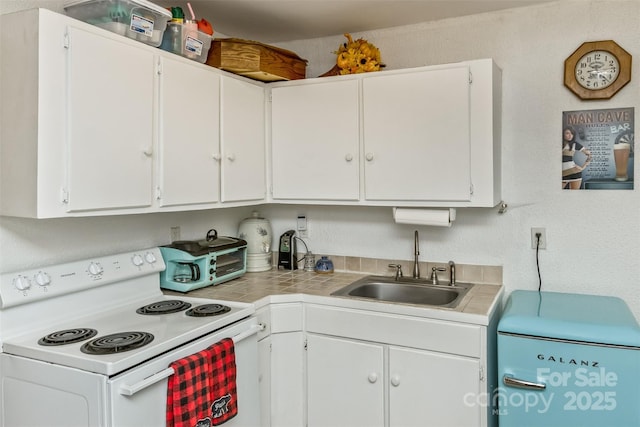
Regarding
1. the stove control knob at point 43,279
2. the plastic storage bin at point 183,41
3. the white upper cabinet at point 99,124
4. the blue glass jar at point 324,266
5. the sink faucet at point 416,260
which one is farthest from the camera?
the blue glass jar at point 324,266

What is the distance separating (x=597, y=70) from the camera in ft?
7.63

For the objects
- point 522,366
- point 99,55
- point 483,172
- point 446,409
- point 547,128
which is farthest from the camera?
point 547,128

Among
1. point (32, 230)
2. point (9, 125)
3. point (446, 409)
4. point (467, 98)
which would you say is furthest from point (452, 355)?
point (9, 125)

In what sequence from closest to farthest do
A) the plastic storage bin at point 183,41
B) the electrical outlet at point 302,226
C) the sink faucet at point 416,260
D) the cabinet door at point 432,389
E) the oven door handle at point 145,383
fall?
the oven door handle at point 145,383
the cabinet door at point 432,389
the plastic storage bin at point 183,41
the sink faucet at point 416,260
the electrical outlet at point 302,226

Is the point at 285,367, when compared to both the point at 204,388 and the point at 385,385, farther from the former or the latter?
the point at 204,388

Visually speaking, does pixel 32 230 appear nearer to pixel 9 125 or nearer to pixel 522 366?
pixel 9 125

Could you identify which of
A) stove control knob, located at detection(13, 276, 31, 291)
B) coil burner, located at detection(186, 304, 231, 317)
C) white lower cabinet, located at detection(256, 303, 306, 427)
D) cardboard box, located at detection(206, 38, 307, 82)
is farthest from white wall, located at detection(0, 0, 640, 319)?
white lower cabinet, located at detection(256, 303, 306, 427)

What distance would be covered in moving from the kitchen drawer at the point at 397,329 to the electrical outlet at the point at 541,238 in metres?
0.71

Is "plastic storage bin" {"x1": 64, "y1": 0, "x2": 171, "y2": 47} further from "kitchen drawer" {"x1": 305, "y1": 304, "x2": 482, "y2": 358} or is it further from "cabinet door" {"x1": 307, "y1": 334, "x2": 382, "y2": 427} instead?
"cabinet door" {"x1": 307, "y1": 334, "x2": 382, "y2": 427}

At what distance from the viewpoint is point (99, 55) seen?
5.87ft

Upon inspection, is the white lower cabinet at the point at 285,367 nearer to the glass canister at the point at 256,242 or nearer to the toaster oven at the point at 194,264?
the toaster oven at the point at 194,264

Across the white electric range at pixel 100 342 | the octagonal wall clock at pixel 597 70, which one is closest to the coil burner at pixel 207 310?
the white electric range at pixel 100 342

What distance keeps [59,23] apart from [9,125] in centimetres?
41

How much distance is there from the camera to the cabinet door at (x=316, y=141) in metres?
2.60
